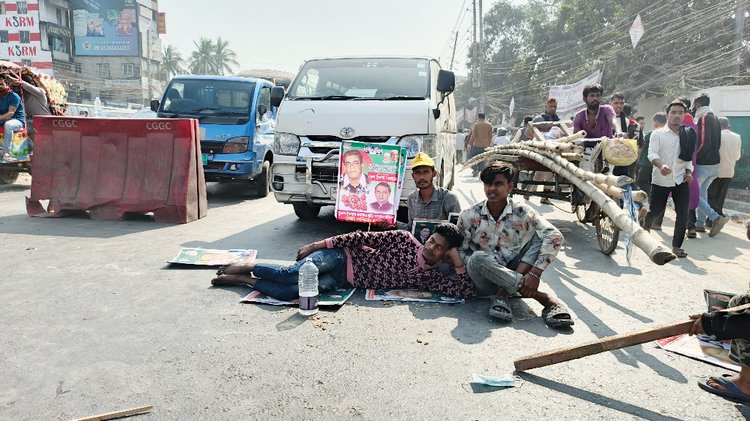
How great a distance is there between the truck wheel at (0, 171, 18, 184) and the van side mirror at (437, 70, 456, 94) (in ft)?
32.1

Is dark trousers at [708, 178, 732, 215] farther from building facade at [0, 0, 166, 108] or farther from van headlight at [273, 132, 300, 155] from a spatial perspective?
building facade at [0, 0, 166, 108]

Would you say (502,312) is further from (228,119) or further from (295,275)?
(228,119)

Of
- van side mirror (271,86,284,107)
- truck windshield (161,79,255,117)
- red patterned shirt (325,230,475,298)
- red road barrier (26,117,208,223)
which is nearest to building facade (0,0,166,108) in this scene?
truck windshield (161,79,255,117)

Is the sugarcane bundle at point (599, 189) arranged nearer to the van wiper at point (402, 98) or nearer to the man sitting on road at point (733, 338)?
the man sitting on road at point (733, 338)

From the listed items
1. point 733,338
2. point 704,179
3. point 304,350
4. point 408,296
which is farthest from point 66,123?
point 704,179

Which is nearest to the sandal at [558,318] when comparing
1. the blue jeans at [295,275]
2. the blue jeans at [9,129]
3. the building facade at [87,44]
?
the blue jeans at [295,275]

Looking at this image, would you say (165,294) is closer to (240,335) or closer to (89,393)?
(240,335)

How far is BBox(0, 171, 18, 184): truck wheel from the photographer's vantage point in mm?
11375

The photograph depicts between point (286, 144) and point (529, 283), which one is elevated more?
point (286, 144)

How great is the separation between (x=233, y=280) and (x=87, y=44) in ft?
215

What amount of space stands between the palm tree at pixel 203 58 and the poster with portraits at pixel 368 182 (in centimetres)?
8121

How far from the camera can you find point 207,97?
33.7 ft

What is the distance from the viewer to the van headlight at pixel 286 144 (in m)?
6.75

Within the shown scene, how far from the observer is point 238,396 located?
2.73 m
